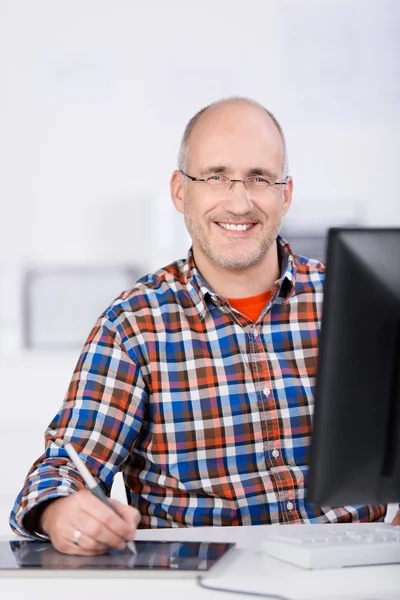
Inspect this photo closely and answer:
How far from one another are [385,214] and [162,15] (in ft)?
4.25

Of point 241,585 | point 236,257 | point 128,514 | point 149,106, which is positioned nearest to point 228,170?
point 236,257

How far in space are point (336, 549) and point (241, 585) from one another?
0.44ft

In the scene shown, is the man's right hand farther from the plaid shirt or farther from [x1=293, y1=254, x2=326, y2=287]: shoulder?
[x1=293, y1=254, x2=326, y2=287]: shoulder

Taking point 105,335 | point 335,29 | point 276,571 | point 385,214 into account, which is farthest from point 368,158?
point 276,571

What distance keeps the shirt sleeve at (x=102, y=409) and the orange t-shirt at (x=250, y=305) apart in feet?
0.77

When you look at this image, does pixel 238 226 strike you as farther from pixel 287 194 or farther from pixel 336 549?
pixel 336 549

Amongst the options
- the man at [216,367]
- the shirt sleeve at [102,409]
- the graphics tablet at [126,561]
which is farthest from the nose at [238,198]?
the graphics tablet at [126,561]

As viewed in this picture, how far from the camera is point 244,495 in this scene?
4.98 ft

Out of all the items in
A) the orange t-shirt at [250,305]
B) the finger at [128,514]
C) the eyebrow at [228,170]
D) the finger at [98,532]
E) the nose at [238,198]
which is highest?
the eyebrow at [228,170]

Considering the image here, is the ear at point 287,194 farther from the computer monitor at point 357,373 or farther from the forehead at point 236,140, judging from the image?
the computer monitor at point 357,373

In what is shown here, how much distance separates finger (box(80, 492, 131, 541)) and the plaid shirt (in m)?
0.30

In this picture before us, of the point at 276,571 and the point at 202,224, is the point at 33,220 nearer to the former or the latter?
the point at 202,224

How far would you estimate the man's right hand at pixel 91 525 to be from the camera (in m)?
1.12

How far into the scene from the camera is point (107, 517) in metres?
1.12
